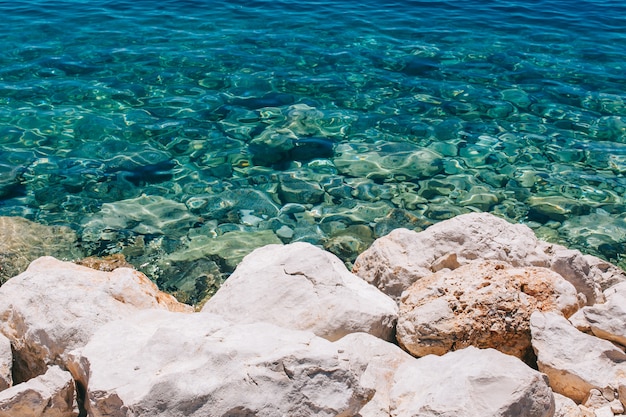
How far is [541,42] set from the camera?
1578 centimetres

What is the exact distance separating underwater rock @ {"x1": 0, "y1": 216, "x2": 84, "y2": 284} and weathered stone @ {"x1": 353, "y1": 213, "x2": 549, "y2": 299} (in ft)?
12.7

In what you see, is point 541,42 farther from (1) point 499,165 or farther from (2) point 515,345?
(2) point 515,345

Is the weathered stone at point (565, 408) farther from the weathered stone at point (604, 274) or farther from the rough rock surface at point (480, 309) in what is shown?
the weathered stone at point (604, 274)

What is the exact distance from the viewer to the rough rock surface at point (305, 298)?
5.61m

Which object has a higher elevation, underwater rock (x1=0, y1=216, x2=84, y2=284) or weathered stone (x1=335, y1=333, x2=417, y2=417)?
weathered stone (x1=335, y1=333, x2=417, y2=417)

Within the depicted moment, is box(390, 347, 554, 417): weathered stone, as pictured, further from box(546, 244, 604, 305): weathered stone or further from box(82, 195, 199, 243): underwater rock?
box(82, 195, 199, 243): underwater rock

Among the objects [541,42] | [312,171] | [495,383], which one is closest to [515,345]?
[495,383]

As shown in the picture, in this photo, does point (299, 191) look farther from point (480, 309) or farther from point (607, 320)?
point (607, 320)

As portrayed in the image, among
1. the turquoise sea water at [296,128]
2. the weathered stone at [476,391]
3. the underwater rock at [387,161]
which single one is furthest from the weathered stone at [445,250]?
the underwater rock at [387,161]

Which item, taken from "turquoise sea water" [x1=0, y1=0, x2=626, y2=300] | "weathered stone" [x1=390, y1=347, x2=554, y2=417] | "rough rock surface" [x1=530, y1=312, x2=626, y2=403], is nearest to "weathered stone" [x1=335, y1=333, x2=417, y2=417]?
"weathered stone" [x1=390, y1=347, x2=554, y2=417]

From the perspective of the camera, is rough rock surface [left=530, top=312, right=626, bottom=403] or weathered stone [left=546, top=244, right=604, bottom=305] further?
weathered stone [left=546, top=244, right=604, bottom=305]

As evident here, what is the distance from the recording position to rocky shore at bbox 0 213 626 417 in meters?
4.39

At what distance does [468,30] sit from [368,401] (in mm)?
13378

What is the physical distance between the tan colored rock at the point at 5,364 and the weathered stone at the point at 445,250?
3.31m
